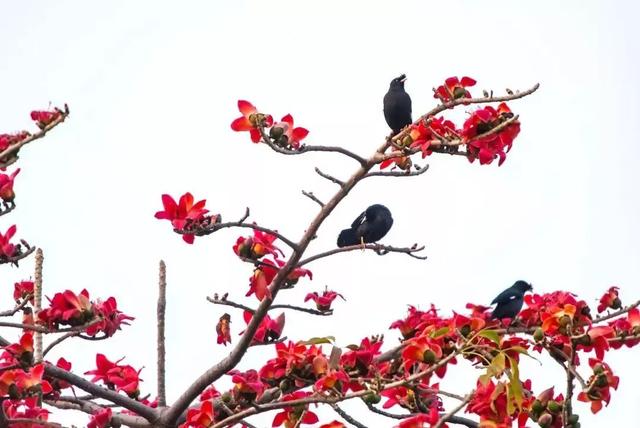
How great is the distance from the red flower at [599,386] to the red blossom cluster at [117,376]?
2.04m

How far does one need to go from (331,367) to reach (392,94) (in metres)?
3.22

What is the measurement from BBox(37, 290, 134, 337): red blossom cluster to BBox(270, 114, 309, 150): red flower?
3.21 feet

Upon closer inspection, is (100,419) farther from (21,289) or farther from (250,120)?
(250,120)

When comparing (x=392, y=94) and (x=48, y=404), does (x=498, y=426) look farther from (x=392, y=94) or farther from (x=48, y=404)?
(x=392, y=94)

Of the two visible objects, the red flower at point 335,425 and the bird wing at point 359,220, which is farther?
the bird wing at point 359,220

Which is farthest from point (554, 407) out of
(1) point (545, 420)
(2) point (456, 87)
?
(2) point (456, 87)

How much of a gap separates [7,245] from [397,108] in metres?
2.92

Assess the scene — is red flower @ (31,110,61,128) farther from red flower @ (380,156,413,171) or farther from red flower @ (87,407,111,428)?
red flower @ (380,156,413,171)

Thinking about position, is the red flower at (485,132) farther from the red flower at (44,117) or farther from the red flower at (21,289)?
the red flower at (21,289)

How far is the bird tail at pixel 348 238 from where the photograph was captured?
6531 millimetres

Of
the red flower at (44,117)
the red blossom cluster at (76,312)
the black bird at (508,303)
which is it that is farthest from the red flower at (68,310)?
the black bird at (508,303)

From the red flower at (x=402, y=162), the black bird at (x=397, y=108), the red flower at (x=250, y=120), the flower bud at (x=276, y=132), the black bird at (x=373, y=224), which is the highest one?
the black bird at (x=397, y=108)

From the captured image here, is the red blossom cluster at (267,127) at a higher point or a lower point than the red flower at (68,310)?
higher

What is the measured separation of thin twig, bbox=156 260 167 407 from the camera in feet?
19.1
